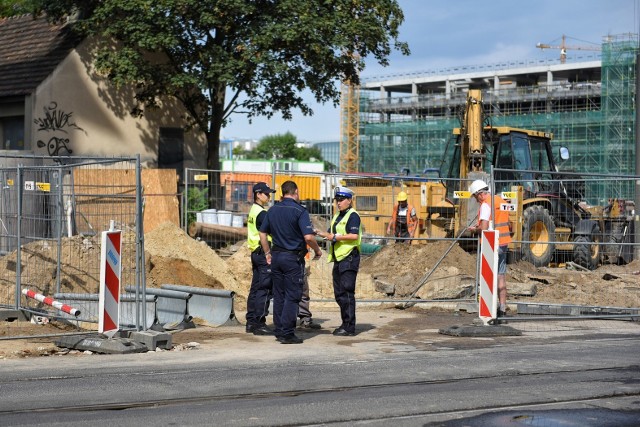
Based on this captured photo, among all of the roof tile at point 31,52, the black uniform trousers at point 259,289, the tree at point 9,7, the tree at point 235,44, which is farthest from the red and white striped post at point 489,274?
the tree at point 9,7

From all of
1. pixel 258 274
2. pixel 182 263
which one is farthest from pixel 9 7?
pixel 258 274

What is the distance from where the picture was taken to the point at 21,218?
13875mm

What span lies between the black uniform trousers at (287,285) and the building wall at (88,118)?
18640mm

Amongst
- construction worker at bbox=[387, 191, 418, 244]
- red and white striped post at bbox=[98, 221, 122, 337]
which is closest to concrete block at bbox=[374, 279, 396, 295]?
construction worker at bbox=[387, 191, 418, 244]

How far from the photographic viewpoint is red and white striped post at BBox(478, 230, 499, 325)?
542 inches

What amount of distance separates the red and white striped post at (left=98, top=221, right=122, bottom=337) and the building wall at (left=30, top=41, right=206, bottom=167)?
1892cm

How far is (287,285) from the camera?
40.5ft

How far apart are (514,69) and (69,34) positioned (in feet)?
225

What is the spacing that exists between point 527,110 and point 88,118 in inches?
2327

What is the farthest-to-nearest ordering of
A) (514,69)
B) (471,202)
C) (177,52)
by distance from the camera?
(514,69) → (177,52) → (471,202)

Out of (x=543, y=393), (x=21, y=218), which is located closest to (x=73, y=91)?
(x=21, y=218)

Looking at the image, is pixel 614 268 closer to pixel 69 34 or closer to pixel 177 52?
pixel 177 52

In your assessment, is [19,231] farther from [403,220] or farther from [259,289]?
[403,220]

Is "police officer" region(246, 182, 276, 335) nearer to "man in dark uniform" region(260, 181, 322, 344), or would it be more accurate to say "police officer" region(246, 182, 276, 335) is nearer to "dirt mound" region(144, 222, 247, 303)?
"man in dark uniform" region(260, 181, 322, 344)
